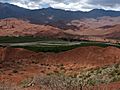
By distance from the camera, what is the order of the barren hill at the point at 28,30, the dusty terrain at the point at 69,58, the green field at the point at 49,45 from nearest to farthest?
1. the dusty terrain at the point at 69,58
2. the green field at the point at 49,45
3. the barren hill at the point at 28,30

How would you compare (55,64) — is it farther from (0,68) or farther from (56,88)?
(56,88)

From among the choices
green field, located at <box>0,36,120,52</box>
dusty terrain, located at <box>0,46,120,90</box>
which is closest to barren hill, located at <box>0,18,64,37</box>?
green field, located at <box>0,36,120,52</box>

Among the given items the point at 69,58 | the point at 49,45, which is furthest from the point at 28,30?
the point at 69,58

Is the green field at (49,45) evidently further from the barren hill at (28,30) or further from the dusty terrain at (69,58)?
the barren hill at (28,30)

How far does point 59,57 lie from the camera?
2478 inches

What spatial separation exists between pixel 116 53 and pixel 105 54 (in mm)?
1960

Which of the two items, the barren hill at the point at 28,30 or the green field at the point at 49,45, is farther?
the barren hill at the point at 28,30

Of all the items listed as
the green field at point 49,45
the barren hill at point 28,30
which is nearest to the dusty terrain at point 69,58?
→ the green field at point 49,45

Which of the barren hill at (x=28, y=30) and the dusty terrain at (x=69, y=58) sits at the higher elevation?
the dusty terrain at (x=69, y=58)

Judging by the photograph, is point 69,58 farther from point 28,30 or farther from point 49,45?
point 28,30

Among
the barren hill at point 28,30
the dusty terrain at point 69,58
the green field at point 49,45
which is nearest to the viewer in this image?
the dusty terrain at point 69,58

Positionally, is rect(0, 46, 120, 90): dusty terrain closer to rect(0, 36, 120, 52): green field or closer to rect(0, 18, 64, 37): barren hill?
rect(0, 36, 120, 52): green field

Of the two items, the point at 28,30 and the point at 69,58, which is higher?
the point at 69,58

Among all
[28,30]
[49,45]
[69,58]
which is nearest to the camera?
[69,58]
